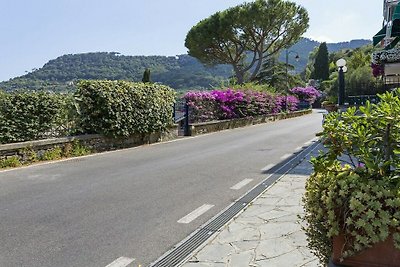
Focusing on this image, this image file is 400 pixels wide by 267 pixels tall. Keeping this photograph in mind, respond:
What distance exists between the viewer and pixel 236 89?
2242cm

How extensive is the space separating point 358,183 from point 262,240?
6.84 feet

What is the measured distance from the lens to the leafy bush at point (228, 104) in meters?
18.1

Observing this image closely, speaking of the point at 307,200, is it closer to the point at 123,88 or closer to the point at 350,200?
the point at 350,200

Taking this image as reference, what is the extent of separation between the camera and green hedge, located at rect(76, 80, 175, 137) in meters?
11.4

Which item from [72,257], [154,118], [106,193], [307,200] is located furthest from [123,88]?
[307,200]

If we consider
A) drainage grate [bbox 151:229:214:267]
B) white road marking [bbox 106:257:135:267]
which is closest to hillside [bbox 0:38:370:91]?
drainage grate [bbox 151:229:214:267]

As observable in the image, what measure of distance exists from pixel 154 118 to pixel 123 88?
1.89 m

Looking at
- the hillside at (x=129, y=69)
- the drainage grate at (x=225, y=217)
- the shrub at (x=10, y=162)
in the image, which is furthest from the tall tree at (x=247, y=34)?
the drainage grate at (x=225, y=217)

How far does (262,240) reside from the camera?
157 inches

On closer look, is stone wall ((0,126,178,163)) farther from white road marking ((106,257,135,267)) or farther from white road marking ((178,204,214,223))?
white road marking ((106,257,135,267))

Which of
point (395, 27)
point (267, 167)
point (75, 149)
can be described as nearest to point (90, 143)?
point (75, 149)

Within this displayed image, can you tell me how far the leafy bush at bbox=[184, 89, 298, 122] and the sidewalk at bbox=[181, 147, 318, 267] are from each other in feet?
41.4

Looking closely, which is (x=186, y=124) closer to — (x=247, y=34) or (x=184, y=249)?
(x=184, y=249)

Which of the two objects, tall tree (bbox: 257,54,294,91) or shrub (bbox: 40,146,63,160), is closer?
shrub (bbox: 40,146,63,160)
